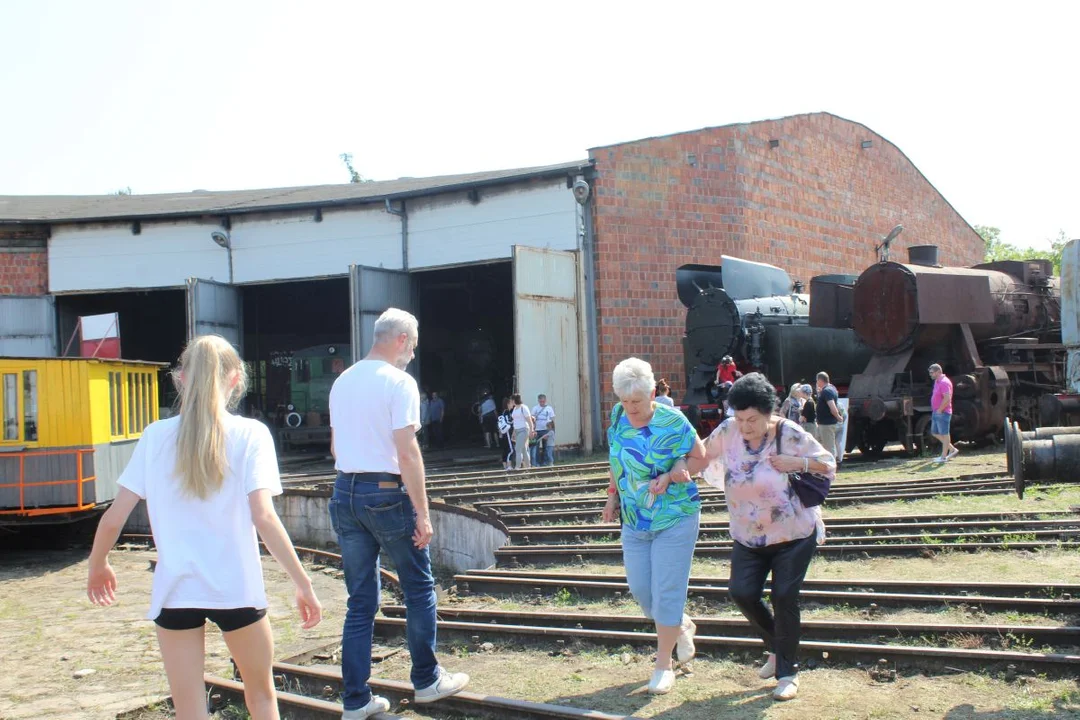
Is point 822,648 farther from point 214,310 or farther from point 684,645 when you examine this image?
point 214,310

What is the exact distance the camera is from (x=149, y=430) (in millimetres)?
3627

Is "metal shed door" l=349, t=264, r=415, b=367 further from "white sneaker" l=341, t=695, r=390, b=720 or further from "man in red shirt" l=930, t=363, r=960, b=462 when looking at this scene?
"white sneaker" l=341, t=695, r=390, b=720

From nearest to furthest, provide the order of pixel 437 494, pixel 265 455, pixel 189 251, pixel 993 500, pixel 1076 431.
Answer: pixel 265 455 < pixel 1076 431 < pixel 993 500 < pixel 437 494 < pixel 189 251

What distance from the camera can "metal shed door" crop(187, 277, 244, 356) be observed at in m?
22.1

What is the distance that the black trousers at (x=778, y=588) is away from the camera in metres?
4.54

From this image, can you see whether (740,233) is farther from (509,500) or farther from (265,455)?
(265,455)

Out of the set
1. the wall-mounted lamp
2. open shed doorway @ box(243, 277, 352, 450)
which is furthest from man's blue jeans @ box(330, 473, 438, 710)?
open shed doorway @ box(243, 277, 352, 450)

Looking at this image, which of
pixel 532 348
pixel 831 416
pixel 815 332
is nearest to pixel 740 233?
pixel 815 332

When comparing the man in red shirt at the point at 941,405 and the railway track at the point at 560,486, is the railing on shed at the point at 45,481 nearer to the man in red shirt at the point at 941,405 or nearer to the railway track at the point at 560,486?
the railway track at the point at 560,486

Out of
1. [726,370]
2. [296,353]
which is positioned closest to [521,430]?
[726,370]

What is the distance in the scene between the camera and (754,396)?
4539mm

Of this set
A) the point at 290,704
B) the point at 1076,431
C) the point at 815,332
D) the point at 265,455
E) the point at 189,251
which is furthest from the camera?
the point at 189,251

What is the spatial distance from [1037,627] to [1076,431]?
1142 millimetres

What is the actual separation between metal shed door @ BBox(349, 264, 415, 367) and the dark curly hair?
53.2 ft
